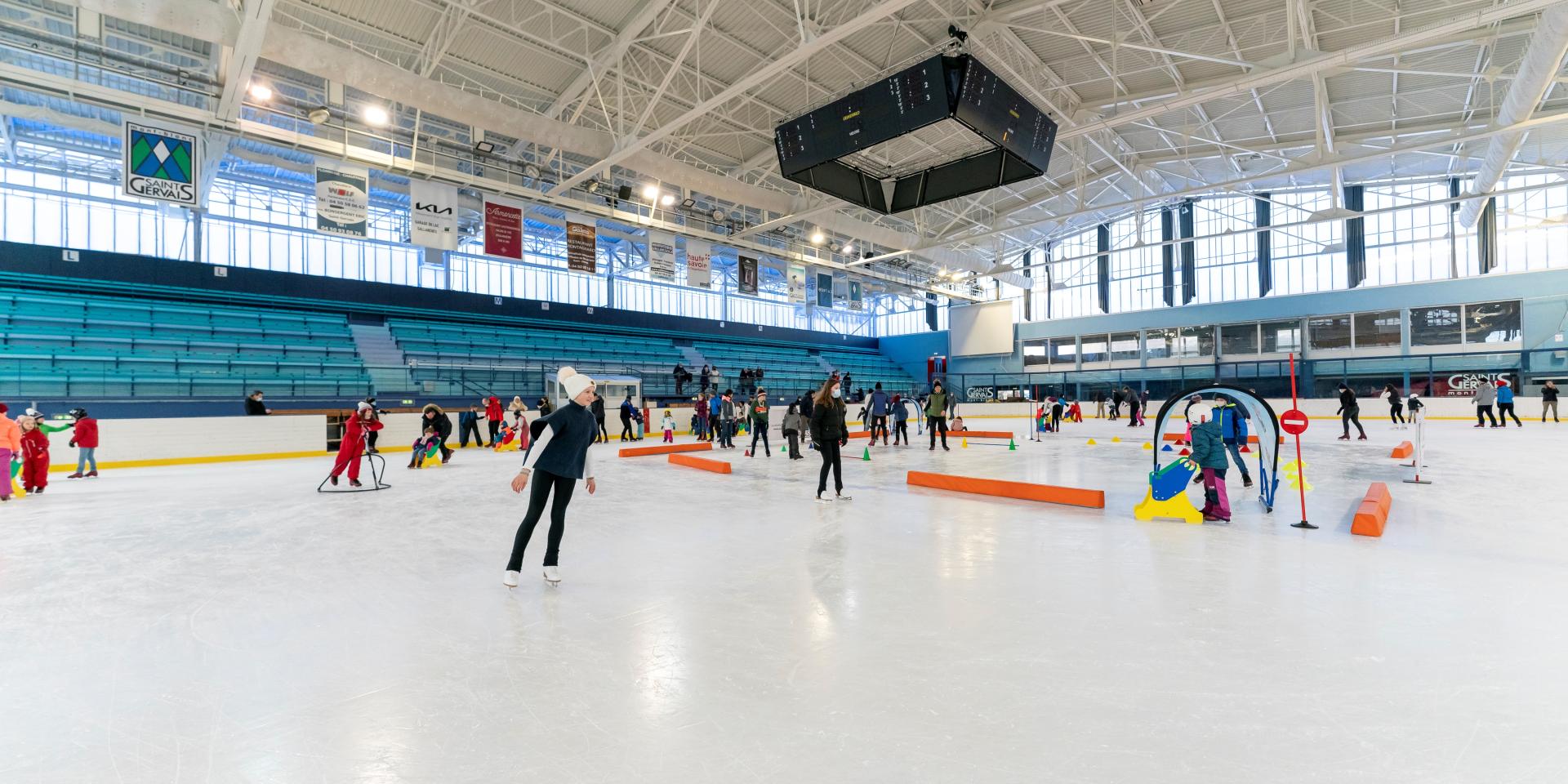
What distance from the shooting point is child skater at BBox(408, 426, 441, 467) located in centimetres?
1220

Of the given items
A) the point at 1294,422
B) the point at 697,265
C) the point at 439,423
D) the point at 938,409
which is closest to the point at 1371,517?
the point at 1294,422

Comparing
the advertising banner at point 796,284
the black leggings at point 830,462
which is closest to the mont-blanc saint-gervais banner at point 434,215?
the black leggings at point 830,462

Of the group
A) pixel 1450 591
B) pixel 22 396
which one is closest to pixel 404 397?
pixel 22 396

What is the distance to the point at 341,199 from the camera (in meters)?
12.7

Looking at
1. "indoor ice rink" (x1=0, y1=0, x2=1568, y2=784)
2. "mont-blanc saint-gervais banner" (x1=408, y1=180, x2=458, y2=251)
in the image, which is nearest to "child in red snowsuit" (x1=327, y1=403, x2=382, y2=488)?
"indoor ice rink" (x1=0, y1=0, x2=1568, y2=784)

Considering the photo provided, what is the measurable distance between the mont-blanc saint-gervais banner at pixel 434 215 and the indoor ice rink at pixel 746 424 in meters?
0.13

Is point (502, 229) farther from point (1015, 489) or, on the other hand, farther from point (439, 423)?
point (1015, 489)

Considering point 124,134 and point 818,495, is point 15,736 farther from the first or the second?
point 124,134

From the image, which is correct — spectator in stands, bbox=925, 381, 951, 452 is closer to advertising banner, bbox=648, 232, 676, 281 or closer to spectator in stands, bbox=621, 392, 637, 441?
advertising banner, bbox=648, 232, 676, 281

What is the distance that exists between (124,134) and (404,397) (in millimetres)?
10414

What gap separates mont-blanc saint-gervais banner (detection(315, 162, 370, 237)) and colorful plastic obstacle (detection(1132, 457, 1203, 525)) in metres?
14.0

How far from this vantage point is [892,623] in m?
3.36

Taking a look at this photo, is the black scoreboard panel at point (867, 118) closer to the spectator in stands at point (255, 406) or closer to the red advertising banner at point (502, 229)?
the red advertising banner at point (502, 229)

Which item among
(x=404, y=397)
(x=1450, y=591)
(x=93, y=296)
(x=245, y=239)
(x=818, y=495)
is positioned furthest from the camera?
(x=245, y=239)
